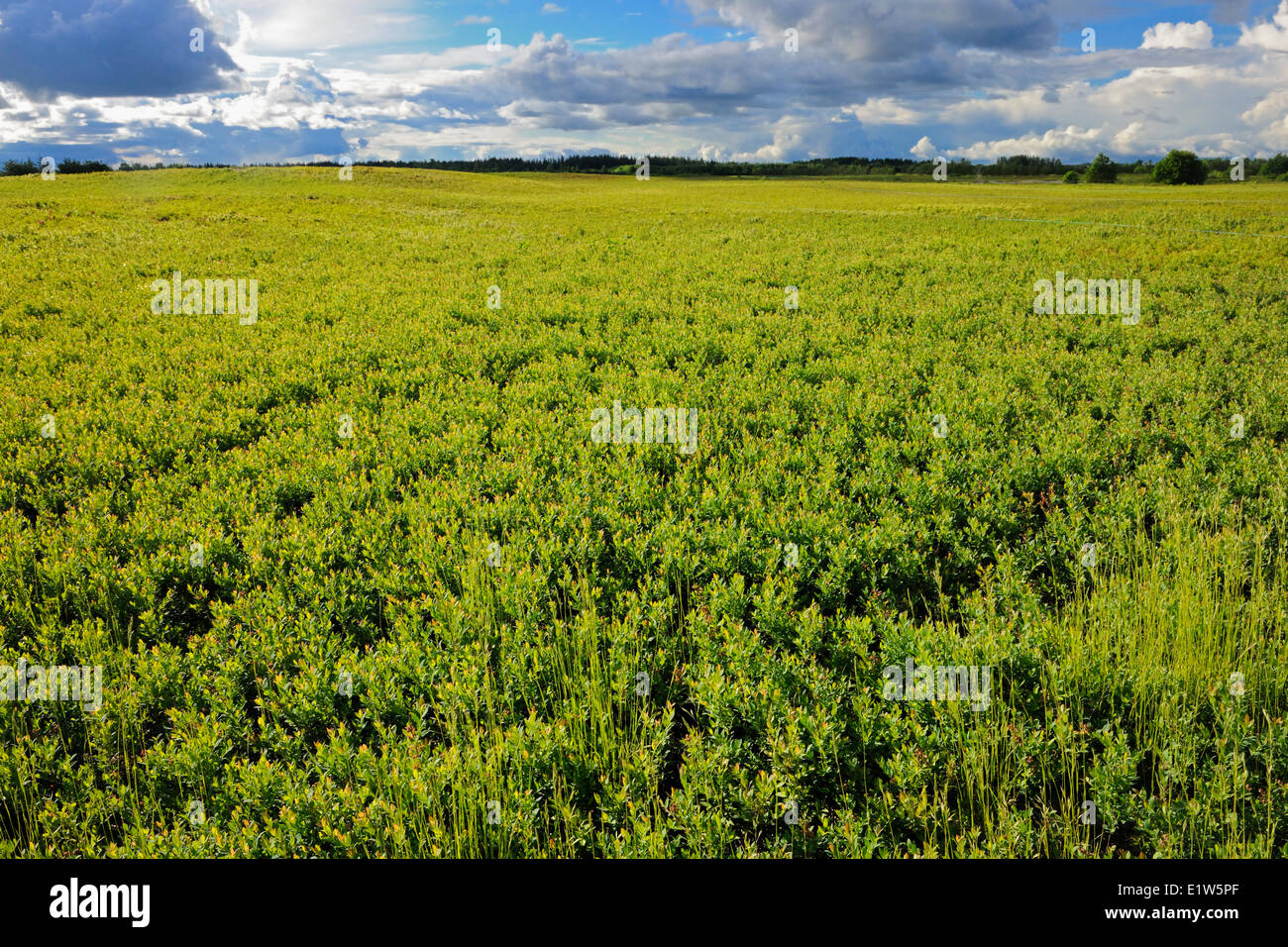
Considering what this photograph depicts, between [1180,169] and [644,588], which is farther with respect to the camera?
[1180,169]

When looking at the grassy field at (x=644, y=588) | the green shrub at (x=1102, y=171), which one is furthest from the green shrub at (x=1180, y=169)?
the grassy field at (x=644, y=588)

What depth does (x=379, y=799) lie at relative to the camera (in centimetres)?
412

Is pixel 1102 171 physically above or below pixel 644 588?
above

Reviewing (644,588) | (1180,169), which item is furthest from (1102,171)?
(644,588)

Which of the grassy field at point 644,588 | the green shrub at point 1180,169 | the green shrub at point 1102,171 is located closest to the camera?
the grassy field at point 644,588

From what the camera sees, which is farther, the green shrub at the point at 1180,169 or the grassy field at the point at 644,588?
the green shrub at the point at 1180,169

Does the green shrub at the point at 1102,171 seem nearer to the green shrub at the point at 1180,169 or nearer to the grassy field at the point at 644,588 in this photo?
the green shrub at the point at 1180,169

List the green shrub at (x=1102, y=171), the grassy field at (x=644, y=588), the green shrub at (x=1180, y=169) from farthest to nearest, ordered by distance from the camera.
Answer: the green shrub at (x=1102, y=171)
the green shrub at (x=1180, y=169)
the grassy field at (x=644, y=588)

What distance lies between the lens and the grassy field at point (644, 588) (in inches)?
170

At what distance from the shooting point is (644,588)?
636 cm

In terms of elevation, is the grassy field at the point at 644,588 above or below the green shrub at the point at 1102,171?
below

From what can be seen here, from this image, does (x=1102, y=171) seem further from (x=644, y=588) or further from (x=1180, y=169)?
(x=644, y=588)

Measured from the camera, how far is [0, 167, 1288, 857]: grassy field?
4309mm

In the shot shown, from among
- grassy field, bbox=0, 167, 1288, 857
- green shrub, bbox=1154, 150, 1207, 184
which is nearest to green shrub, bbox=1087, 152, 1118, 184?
green shrub, bbox=1154, 150, 1207, 184
